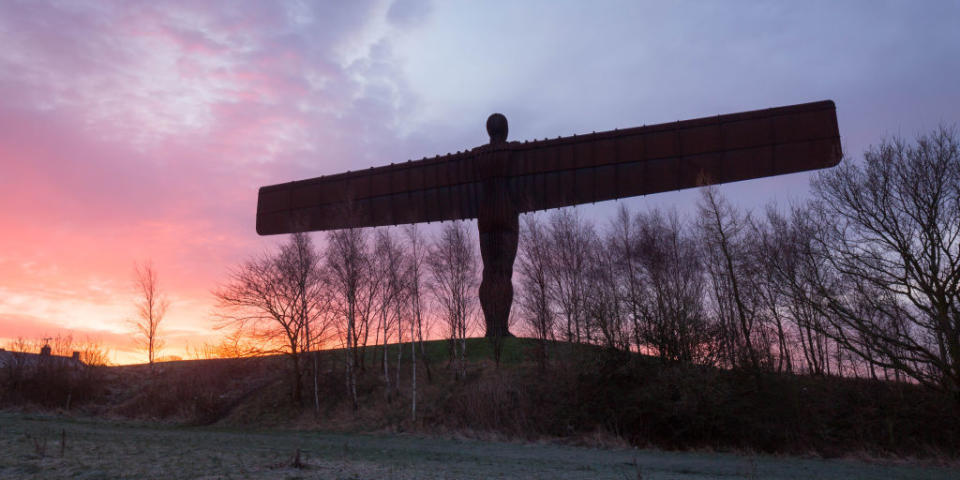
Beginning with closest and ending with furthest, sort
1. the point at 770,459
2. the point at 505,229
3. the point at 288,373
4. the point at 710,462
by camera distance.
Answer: the point at 710,462 → the point at 770,459 → the point at 505,229 → the point at 288,373

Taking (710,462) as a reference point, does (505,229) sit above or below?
above

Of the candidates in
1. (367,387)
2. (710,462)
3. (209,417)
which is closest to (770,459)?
(710,462)

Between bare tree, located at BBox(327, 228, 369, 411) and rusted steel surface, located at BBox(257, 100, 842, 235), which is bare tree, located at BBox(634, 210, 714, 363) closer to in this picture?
rusted steel surface, located at BBox(257, 100, 842, 235)

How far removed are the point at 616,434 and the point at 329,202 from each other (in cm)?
1747

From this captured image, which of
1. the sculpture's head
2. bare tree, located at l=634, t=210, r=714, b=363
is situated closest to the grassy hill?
bare tree, located at l=634, t=210, r=714, b=363

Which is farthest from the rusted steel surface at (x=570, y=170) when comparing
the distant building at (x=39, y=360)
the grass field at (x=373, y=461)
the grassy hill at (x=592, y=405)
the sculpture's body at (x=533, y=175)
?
the distant building at (x=39, y=360)

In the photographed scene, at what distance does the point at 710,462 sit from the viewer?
17.0 metres

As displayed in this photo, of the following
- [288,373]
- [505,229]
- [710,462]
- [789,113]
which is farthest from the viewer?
[288,373]

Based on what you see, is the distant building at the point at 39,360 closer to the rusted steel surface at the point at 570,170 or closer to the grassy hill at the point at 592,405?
the grassy hill at the point at 592,405

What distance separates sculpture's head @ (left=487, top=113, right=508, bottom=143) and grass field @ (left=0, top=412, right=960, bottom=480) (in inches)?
535

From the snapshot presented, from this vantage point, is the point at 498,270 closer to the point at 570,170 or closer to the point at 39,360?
the point at 570,170

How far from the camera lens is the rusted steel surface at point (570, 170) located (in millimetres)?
22922

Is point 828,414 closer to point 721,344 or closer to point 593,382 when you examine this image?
point 721,344

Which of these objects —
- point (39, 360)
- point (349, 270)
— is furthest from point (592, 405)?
point (39, 360)
